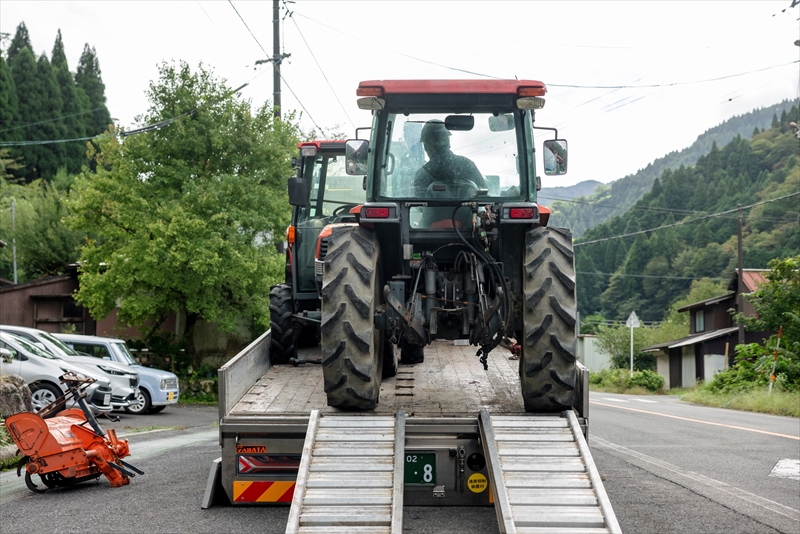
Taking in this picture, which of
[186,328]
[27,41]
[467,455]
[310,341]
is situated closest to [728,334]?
[186,328]

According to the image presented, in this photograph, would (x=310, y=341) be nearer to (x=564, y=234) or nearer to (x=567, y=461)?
(x=564, y=234)

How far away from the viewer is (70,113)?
7050cm

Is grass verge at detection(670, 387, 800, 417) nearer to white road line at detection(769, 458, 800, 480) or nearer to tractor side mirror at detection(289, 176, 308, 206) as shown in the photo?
white road line at detection(769, 458, 800, 480)

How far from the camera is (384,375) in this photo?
27.6ft

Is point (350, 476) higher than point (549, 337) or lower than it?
lower

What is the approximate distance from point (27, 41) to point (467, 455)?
3424 inches

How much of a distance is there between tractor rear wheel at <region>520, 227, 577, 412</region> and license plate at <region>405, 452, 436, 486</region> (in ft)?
3.27

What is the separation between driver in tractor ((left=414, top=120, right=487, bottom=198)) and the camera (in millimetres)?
7195

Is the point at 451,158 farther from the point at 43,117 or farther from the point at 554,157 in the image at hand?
the point at 43,117

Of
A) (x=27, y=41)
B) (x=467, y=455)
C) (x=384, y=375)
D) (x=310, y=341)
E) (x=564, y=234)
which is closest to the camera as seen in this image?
(x=467, y=455)

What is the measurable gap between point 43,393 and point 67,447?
357 inches

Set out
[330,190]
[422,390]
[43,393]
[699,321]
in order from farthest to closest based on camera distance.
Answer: [699,321]
[43,393]
[330,190]
[422,390]

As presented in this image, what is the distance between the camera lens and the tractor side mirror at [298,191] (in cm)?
976

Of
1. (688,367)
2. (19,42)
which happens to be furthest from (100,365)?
(19,42)
